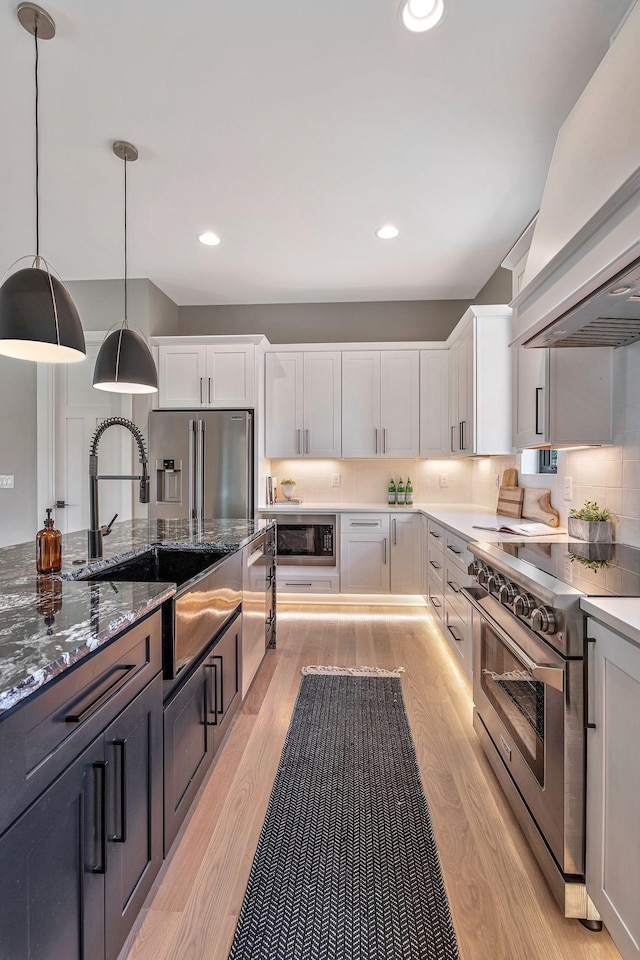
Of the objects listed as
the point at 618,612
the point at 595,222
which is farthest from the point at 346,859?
the point at 595,222

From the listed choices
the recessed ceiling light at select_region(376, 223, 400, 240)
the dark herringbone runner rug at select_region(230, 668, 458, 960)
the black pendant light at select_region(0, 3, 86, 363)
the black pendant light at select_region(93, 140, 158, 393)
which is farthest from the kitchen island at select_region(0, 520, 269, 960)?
the recessed ceiling light at select_region(376, 223, 400, 240)

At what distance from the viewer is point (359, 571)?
402 cm

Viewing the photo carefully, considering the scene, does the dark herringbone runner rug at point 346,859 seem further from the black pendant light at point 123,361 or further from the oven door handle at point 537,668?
the black pendant light at point 123,361

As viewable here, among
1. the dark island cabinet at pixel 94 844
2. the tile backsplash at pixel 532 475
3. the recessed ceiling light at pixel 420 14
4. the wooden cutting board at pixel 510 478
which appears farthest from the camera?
the wooden cutting board at pixel 510 478

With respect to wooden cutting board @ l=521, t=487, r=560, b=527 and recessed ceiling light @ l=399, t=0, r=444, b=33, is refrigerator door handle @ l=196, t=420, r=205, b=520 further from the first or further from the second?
recessed ceiling light @ l=399, t=0, r=444, b=33

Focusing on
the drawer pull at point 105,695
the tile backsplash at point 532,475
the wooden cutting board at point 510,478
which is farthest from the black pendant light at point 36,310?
the wooden cutting board at point 510,478

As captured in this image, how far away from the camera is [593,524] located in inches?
83.8

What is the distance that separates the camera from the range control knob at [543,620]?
1.28 metres

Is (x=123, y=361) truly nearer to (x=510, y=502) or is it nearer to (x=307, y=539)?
(x=307, y=539)

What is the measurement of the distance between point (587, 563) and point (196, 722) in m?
1.50

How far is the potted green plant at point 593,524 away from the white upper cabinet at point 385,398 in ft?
6.99

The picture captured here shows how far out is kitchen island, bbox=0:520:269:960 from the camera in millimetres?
743

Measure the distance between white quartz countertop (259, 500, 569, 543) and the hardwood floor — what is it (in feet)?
2.94

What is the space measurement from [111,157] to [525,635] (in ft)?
9.82
